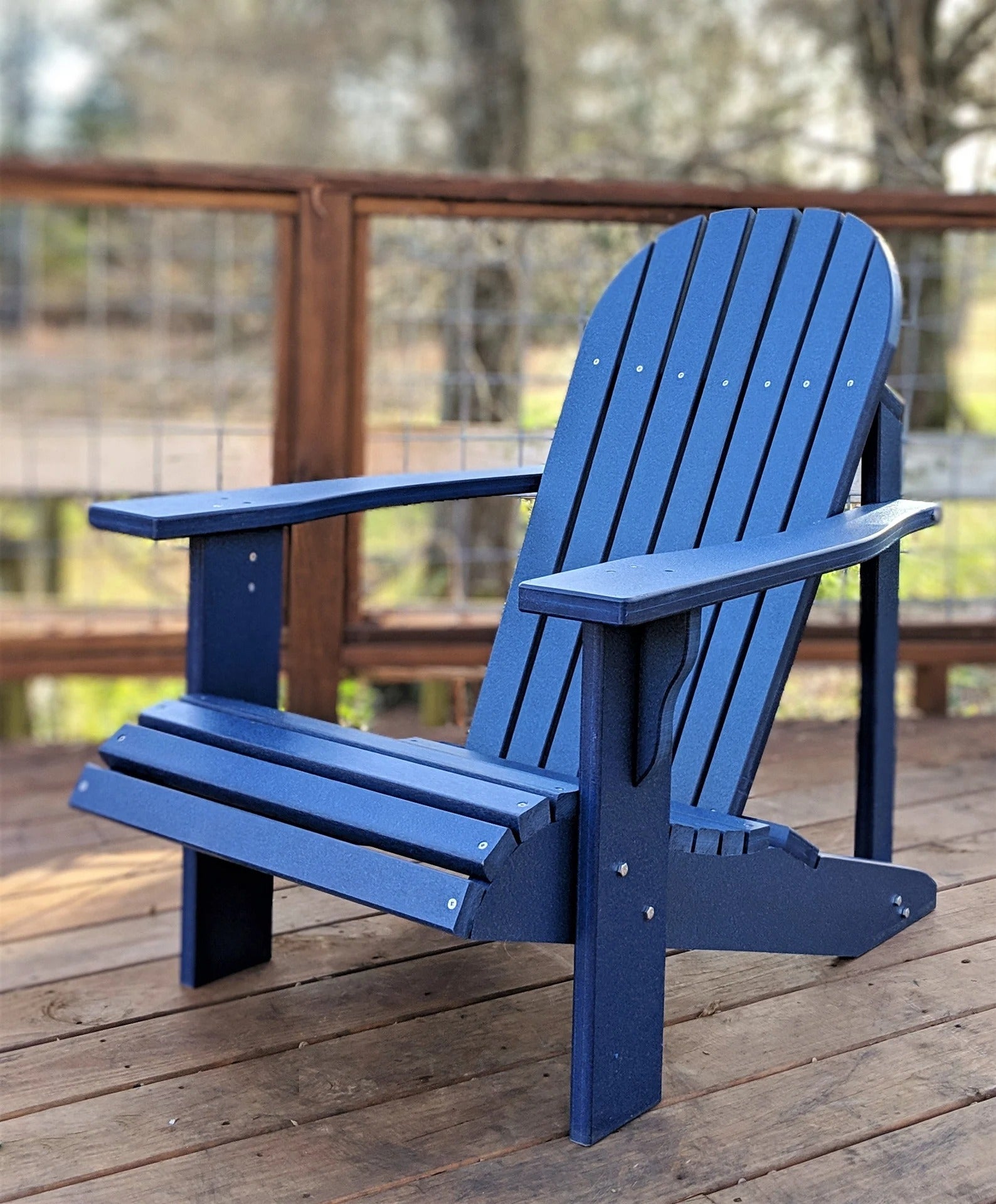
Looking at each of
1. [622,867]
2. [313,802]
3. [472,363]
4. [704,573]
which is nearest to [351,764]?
[313,802]

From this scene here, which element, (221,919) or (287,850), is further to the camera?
(221,919)

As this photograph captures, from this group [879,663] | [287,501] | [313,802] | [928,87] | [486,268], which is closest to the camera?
[313,802]

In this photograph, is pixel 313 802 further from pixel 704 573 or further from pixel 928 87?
pixel 928 87

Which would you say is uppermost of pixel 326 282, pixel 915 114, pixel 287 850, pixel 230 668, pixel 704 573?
pixel 915 114

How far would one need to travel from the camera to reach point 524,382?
3.10 meters

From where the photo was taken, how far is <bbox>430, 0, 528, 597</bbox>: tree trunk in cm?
479

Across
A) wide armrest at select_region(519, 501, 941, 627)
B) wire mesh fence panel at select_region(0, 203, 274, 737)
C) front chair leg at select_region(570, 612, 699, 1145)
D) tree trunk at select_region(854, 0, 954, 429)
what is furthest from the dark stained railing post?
tree trunk at select_region(854, 0, 954, 429)

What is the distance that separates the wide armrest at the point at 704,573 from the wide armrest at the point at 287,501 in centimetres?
49

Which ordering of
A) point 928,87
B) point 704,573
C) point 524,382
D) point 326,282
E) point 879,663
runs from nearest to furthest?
1. point 704,573
2. point 879,663
3. point 326,282
4. point 524,382
5. point 928,87

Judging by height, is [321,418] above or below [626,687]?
above

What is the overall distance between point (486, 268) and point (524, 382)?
1.93 metres

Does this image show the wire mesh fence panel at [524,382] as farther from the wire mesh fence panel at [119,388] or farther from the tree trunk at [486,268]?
the wire mesh fence panel at [119,388]

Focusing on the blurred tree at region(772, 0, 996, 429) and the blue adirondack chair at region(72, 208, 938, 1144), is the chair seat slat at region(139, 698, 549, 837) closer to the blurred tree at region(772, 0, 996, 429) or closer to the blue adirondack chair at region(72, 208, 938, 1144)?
the blue adirondack chair at region(72, 208, 938, 1144)

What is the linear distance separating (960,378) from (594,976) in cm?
547
